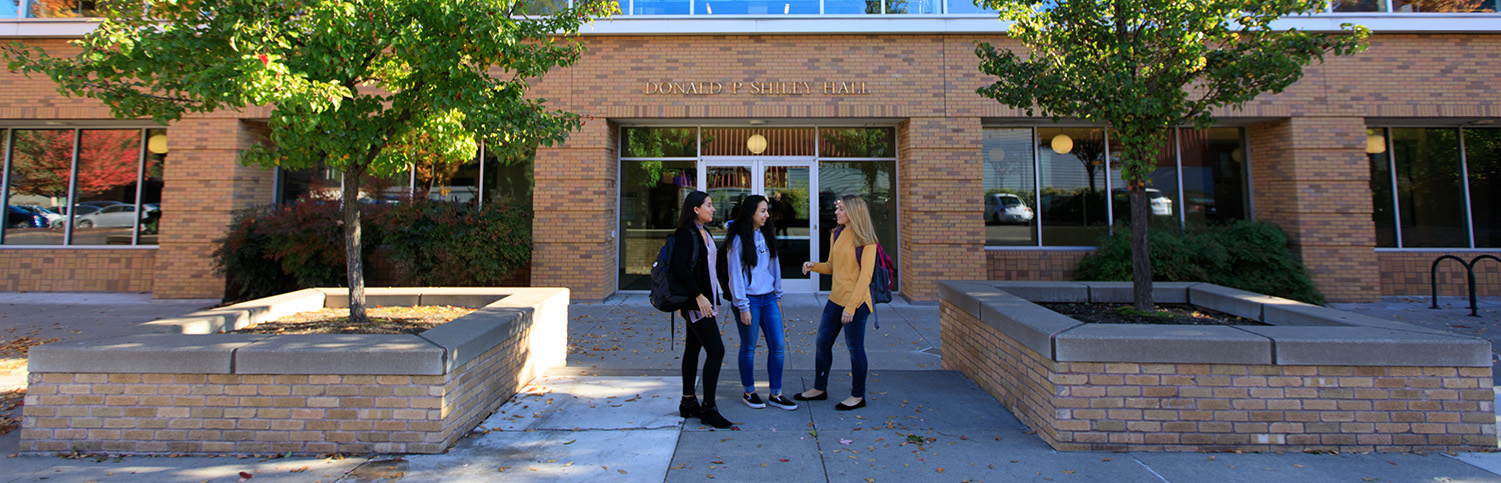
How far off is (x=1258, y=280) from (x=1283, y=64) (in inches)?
219

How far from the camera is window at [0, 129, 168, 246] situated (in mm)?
11242

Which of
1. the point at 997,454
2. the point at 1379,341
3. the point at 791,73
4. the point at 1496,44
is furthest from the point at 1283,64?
the point at 1496,44

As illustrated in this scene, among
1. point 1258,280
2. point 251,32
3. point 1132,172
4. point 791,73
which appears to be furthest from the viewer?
point 791,73

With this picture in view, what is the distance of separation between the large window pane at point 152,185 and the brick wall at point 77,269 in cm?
35

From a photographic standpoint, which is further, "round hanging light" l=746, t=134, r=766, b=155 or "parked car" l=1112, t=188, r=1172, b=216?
"round hanging light" l=746, t=134, r=766, b=155

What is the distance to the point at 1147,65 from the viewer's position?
5.61m

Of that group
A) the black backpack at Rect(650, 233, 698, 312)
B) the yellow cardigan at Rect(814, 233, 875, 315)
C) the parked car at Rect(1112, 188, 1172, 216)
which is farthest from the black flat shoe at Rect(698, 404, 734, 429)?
the parked car at Rect(1112, 188, 1172, 216)

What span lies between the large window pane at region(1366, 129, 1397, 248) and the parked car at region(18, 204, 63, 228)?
832 inches

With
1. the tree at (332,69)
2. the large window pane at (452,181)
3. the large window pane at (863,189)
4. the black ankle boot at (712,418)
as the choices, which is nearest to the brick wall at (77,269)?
the large window pane at (452,181)

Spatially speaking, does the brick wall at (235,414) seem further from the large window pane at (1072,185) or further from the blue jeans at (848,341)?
the large window pane at (1072,185)

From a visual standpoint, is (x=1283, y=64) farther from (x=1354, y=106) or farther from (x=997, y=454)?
(x=1354, y=106)

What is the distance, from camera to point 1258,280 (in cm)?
945

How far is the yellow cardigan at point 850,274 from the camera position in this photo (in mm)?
4461

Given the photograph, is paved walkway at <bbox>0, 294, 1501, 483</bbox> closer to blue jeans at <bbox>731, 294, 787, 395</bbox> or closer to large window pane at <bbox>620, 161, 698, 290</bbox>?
blue jeans at <bbox>731, 294, 787, 395</bbox>
